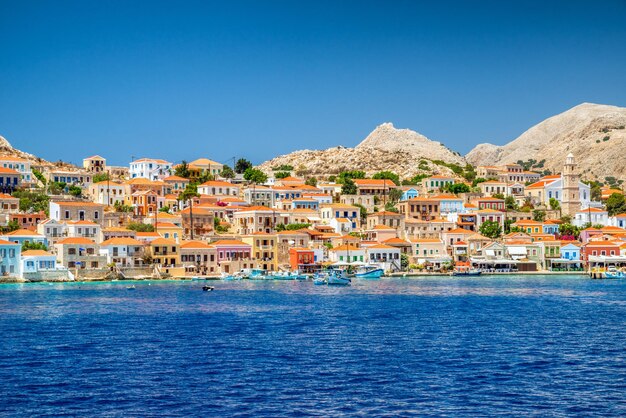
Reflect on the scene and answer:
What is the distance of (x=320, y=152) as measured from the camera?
169 m

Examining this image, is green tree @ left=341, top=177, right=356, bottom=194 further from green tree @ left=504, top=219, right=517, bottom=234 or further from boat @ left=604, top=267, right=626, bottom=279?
boat @ left=604, top=267, right=626, bottom=279

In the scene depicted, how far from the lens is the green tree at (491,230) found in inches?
3814

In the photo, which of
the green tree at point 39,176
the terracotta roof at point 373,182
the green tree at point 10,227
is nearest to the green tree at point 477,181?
the terracotta roof at point 373,182

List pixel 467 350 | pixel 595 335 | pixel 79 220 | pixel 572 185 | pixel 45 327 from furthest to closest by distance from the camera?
pixel 572 185 < pixel 79 220 < pixel 45 327 < pixel 595 335 < pixel 467 350

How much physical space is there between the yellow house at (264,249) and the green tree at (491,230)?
24892 mm

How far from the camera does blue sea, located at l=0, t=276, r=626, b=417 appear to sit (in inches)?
986

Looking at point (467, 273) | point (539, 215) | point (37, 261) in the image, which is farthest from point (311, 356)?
point (539, 215)

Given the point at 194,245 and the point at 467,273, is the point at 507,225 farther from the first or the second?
the point at 194,245

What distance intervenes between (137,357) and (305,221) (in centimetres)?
6673

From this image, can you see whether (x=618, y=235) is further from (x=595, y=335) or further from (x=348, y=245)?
(x=595, y=335)

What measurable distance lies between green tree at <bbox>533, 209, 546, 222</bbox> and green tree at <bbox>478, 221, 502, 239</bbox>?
1014 cm

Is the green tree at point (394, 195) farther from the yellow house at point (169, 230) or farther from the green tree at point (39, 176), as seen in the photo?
the green tree at point (39, 176)

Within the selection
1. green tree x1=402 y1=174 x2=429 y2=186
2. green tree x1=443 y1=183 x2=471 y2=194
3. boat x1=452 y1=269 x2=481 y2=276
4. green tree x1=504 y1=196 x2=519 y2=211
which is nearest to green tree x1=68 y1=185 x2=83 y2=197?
boat x1=452 y1=269 x2=481 y2=276

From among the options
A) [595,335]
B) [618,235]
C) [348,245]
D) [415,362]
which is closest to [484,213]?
[618,235]
